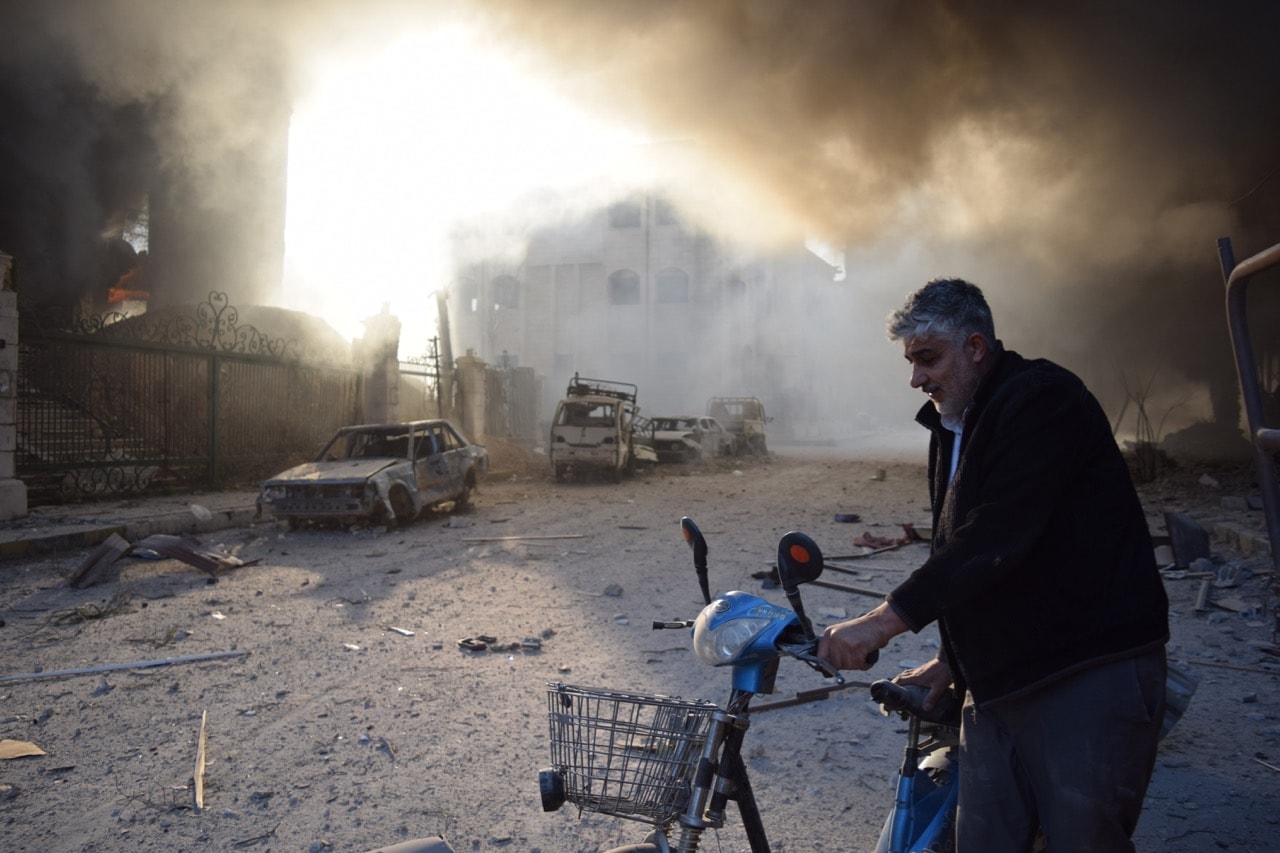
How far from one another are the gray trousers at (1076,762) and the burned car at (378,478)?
319 inches

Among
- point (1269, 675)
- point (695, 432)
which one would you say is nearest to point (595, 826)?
point (1269, 675)

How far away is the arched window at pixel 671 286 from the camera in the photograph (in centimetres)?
3666

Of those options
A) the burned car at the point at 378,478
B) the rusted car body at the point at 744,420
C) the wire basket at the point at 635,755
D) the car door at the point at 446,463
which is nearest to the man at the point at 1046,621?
the wire basket at the point at 635,755

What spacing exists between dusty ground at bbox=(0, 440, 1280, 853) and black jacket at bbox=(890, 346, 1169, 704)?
1509mm

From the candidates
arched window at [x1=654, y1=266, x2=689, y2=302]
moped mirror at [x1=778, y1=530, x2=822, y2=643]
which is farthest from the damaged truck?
arched window at [x1=654, y1=266, x2=689, y2=302]

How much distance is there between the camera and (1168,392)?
19125 millimetres

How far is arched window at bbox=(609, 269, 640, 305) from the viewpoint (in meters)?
37.3

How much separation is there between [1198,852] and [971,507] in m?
1.98

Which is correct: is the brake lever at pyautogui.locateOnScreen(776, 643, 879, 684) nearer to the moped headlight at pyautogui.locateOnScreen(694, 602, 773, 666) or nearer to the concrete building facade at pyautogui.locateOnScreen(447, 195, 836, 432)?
the moped headlight at pyautogui.locateOnScreen(694, 602, 773, 666)

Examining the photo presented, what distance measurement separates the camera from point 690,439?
19750mm

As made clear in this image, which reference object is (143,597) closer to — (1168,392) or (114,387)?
(114,387)

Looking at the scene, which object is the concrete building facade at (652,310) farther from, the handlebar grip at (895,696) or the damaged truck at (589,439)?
the handlebar grip at (895,696)

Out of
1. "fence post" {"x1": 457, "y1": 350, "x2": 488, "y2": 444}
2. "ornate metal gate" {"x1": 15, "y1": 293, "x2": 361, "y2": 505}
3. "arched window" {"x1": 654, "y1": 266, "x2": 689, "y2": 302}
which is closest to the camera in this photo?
"ornate metal gate" {"x1": 15, "y1": 293, "x2": 361, "y2": 505}

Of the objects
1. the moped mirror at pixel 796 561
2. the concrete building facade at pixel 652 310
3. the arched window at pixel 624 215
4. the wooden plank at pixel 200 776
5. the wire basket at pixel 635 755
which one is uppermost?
the arched window at pixel 624 215
